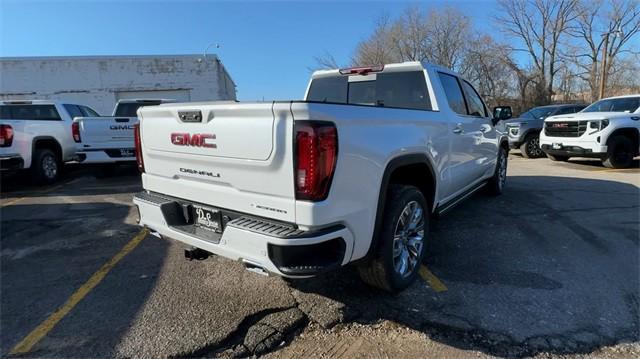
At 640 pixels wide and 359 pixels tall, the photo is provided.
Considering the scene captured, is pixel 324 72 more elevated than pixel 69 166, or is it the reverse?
pixel 324 72

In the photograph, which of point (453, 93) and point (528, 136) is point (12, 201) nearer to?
point (453, 93)

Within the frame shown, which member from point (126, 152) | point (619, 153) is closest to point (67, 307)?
point (126, 152)

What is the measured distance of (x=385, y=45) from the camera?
97.9 ft

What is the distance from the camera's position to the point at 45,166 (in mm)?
8898

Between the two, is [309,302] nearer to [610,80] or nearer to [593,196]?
[593,196]

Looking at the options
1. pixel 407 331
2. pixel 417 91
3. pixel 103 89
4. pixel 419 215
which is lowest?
pixel 407 331

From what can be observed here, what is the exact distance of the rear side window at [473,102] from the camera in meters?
5.06

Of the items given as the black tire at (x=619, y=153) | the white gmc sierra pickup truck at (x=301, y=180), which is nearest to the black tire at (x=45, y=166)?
the white gmc sierra pickup truck at (x=301, y=180)

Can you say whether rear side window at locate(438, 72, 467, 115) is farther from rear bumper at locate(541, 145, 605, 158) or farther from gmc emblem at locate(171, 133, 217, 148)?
rear bumper at locate(541, 145, 605, 158)

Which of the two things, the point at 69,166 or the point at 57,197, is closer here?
the point at 57,197

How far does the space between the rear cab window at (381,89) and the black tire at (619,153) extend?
27.2ft

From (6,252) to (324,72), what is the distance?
4224mm

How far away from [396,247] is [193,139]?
1.77 meters

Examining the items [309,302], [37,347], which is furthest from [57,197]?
[309,302]
